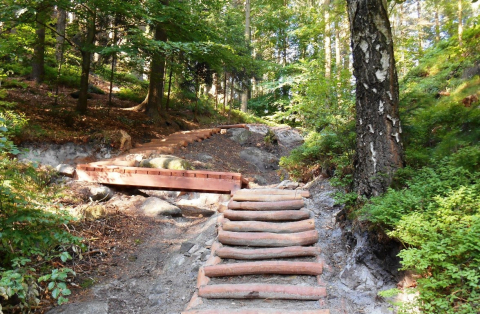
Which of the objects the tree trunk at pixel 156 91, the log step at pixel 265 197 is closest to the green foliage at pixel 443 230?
the log step at pixel 265 197

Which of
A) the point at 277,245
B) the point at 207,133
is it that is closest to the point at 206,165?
the point at 207,133

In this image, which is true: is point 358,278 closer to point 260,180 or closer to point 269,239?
point 269,239

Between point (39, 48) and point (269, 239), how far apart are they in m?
10.7

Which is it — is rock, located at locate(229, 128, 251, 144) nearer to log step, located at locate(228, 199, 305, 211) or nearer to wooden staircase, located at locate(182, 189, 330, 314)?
wooden staircase, located at locate(182, 189, 330, 314)

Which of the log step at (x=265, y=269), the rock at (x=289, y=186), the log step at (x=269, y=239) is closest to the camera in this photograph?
the log step at (x=265, y=269)

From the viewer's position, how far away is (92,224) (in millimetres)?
5336

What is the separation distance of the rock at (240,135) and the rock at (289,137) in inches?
61.9

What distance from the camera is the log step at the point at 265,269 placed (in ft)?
11.9

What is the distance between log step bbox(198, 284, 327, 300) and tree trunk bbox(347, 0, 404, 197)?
4.70 feet

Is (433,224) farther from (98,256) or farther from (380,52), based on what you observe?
(98,256)

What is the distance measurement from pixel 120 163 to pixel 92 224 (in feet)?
8.54

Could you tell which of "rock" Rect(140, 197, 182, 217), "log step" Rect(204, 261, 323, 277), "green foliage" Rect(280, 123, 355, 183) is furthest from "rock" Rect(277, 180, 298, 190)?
"log step" Rect(204, 261, 323, 277)

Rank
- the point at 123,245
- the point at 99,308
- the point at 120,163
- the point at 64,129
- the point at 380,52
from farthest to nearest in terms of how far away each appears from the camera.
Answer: the point at 64,129 < the point at 120,163 < the point at 123,245 < the point at 380,52 < the point at 99,308

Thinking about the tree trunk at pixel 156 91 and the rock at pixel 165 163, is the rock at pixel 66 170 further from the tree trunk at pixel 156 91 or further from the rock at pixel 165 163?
the tree trunk at pixel 156 91
